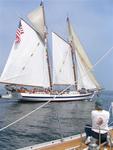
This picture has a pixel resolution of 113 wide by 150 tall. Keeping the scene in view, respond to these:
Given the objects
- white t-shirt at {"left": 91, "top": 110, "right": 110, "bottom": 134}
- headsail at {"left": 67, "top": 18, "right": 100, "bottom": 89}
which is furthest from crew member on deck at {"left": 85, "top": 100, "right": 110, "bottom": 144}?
headsail at {"left": 67, "top": 18, "right": 100, "bottom": 89}

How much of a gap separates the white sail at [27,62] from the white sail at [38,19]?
233 cm

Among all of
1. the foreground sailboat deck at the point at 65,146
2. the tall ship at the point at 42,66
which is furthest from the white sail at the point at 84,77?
the foreground sailboat deck at the point at 65,146

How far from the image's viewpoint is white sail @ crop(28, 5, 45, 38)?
7258 centimetres

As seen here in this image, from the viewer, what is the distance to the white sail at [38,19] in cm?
7258

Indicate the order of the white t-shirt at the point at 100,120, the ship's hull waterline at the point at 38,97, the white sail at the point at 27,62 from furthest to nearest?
the ship's hull waterline at the point at 38,97 → the white sail at the point at 27,62 → the white t-shirt at the point at 100,120

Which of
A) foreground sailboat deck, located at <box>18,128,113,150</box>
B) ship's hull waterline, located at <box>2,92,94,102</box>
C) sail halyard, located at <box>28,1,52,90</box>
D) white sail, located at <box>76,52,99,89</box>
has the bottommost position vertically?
foreground sailboat deck, located at <box>18,128,113,150</box>

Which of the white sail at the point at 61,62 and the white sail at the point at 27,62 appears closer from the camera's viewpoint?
the white sail at the point at 27,62

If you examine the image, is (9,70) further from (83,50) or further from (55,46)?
(83,50)

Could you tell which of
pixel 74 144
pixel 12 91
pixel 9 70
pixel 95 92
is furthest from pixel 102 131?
pixel 95 92

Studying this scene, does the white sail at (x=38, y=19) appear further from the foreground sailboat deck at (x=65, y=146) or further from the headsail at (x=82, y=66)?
the foreground sailboat deck at (x=65, y=146)

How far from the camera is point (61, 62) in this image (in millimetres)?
72875

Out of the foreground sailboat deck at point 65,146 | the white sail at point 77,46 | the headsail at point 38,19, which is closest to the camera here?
the foreground sailboat deck at point 65,146

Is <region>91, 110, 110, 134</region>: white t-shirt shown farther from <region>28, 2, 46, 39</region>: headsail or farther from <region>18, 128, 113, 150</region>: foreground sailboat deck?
<region>28, 2, 46, 39</region>: headsail

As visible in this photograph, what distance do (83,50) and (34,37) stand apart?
1163 cm
